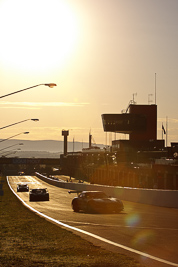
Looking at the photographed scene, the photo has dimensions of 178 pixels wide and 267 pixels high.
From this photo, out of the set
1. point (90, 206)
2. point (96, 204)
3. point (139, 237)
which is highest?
point (139, 237)

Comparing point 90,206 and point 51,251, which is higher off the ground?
point 51,251

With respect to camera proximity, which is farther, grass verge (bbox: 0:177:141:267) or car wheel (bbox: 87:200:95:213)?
car wheel (bbox: 87:200:95:213)

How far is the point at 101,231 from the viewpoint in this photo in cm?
1794

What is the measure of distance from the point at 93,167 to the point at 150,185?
4975 centimetres

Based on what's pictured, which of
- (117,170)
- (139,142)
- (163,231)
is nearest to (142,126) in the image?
(139,142)

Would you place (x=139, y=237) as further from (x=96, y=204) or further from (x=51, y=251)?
(x=96, y=204)

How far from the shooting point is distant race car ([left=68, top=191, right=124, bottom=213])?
92.1 feet

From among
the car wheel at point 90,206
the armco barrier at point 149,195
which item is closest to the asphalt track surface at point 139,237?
the car wheel at point 90,206

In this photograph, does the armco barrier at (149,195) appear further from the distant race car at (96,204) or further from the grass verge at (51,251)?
the grass verge at (51,251)

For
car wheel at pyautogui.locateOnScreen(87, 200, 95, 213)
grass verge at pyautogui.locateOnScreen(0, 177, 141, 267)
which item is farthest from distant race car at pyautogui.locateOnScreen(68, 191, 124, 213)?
grass verge at pyautogui.locateOnScreen(0, 177, 141, 267)

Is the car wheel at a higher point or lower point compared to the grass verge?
lower

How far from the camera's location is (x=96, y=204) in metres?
28.5

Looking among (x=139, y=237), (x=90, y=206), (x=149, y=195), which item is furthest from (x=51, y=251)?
(x=149, y=195)

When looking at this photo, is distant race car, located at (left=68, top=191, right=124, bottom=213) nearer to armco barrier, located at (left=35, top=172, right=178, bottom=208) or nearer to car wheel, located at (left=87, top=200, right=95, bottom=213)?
car wheel, located at (left=87, top=200, right=95, bottom=213)
